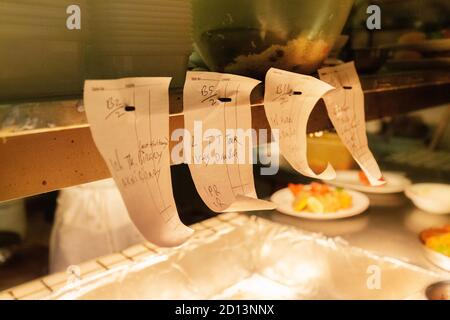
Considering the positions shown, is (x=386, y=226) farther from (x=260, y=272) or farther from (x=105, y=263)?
(x=105, y=263)

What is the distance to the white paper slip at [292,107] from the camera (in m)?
0.58

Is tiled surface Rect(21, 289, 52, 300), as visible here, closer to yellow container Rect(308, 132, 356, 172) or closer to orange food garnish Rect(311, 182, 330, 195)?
orange food garnish Rect(311, 182, 330, 195)

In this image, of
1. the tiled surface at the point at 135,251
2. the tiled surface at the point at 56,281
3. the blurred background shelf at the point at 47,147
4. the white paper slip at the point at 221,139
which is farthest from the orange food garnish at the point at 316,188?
the blurred background shelf at the point at 47,147

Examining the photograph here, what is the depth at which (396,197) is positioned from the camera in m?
1.93

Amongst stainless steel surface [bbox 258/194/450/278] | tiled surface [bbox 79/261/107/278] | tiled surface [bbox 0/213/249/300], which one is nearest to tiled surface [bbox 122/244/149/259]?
tiled surface [bbox 0/213/249/300]

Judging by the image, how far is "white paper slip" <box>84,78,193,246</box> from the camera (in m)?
0.40

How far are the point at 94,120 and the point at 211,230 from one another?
136 cm

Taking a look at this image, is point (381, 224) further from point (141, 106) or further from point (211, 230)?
point (141, 106)

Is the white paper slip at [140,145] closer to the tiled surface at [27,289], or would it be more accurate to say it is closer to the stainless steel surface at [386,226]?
the tiled surface at [27,289]

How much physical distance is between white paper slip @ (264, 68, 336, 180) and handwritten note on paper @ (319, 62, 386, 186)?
0.07 meters

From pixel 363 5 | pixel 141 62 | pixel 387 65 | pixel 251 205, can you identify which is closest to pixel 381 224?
pixel 387 65

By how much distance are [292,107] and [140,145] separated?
0.28 meters

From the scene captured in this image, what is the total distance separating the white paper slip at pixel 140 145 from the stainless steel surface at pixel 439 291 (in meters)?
1.09

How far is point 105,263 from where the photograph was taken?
1.46m
